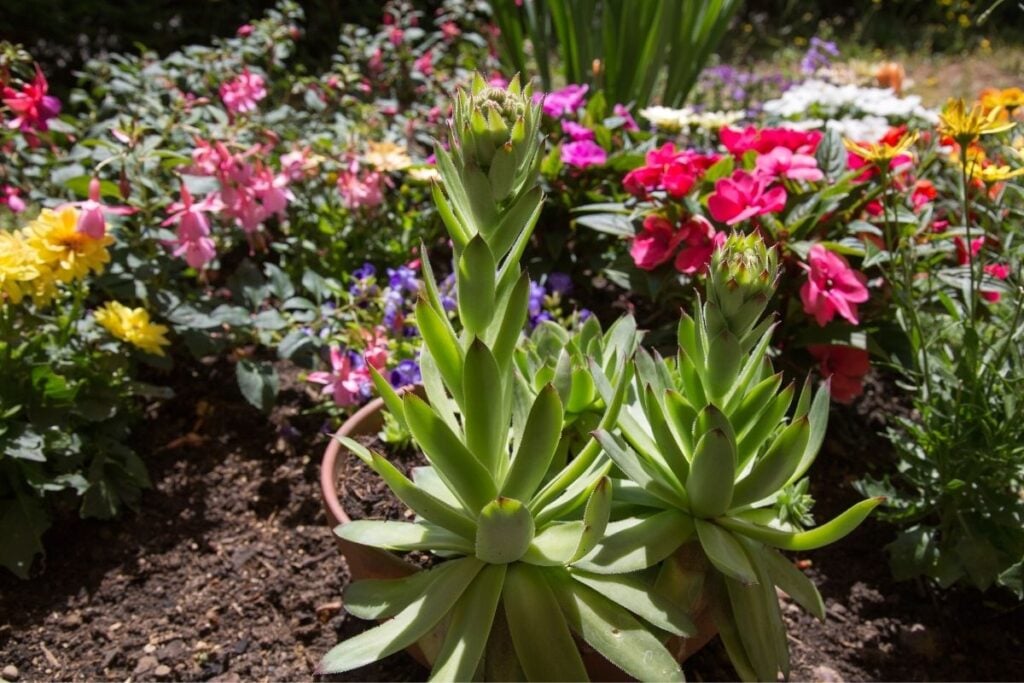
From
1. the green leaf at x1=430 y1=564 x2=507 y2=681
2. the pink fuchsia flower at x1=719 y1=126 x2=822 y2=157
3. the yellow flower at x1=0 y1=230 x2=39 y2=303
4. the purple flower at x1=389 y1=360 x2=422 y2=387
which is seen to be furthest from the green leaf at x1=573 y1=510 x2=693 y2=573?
the yellow flower at x1=0 y1=230 x2=39 y2=303

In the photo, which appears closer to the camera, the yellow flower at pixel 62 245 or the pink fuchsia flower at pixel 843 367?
the yellow flower at pixel 62 245

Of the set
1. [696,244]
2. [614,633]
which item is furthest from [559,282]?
[614,633]

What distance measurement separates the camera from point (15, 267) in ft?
5.10

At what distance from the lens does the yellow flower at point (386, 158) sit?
2.23 metres

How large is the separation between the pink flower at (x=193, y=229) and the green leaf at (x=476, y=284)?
93 cm

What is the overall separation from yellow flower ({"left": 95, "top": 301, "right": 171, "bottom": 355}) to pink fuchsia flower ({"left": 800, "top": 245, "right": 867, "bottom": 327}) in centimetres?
142

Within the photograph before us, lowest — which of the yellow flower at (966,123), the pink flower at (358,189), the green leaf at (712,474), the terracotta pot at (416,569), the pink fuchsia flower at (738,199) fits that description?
the terracotta pot at (416,569)

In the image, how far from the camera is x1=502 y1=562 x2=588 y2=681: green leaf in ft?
3.82

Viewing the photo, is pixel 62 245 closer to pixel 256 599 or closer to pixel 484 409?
pixel 256 599

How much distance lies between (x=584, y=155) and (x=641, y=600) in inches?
54.1

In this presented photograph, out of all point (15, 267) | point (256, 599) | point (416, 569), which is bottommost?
point (256, 599)

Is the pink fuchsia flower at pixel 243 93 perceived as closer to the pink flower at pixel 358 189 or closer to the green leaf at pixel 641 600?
the pink flower at pixel 358 189

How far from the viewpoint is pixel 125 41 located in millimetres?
4793

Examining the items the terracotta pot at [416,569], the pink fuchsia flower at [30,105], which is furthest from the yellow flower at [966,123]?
the pink fuchsia flower at [30,105]
